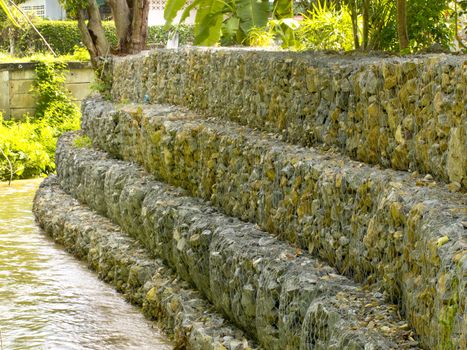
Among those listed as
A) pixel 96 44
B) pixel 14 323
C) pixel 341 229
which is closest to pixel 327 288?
pixel 341 229

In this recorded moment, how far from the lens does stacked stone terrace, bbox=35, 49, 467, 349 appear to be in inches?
177

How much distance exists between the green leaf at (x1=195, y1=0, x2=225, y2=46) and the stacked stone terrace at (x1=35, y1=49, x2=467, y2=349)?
4.92ft

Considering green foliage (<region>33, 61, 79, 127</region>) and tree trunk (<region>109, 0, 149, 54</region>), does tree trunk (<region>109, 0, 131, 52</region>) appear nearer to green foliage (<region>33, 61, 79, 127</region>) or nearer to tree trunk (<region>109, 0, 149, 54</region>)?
tree trunk (<region>109, 0, 149, 54</region>)

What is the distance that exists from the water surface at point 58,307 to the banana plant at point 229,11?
3255 mm

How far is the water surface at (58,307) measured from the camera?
7.86 meters

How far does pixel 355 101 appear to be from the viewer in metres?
6.00

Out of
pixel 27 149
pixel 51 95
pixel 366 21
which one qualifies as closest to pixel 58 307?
pixel 366 21

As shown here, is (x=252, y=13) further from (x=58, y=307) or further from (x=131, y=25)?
(x=131, y=25)

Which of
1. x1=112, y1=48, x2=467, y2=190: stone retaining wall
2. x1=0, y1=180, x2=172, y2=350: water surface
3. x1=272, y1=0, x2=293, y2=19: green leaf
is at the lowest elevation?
x1=0, y1=180, x2=172, y2=350: water surface

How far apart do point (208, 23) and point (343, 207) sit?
6.90 m

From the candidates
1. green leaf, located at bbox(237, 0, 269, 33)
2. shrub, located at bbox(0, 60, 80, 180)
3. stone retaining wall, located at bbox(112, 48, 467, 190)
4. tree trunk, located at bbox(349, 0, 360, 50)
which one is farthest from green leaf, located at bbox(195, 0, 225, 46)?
shrub, located at bbox(0, 60, 80, 180)

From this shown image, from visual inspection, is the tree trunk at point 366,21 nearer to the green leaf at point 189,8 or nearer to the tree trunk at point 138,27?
the green leaf at point 189,8

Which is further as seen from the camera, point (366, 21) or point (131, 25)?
point (131, 25)

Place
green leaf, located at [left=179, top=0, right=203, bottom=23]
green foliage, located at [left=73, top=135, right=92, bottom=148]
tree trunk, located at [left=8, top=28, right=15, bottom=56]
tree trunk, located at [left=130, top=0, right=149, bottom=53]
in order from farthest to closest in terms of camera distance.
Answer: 1. tree trunk, located at [left=8, top=28, right=15, bottom=56]
2. tree trunk, located at [left=130, top=0, right=149, bottom=53]
3. green foliage, located at [left=73, top=135, right=92, bottom=148]
4. green leaf, located at [left=179, top=0, right=203, bottom=23]
